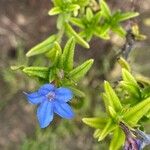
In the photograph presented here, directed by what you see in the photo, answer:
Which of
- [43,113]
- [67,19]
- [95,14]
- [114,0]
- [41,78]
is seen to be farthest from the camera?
[114,0]

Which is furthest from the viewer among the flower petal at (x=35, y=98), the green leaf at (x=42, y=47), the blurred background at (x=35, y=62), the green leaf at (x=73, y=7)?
the blurred background at (x=35, y=62)

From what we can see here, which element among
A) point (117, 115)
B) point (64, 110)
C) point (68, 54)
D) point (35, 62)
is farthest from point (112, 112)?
point (35, 62)

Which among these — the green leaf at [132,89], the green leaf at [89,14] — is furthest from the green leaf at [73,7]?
the green leaf at [132,89]

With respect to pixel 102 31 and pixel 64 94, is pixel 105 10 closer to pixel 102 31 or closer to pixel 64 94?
pixel 102 31

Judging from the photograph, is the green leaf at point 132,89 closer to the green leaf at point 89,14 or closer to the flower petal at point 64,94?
the flower petal at point 64,94

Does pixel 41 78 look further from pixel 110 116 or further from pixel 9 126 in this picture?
pixel 9 126

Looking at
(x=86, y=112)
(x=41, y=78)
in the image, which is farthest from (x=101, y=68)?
(x=41, y=78)
